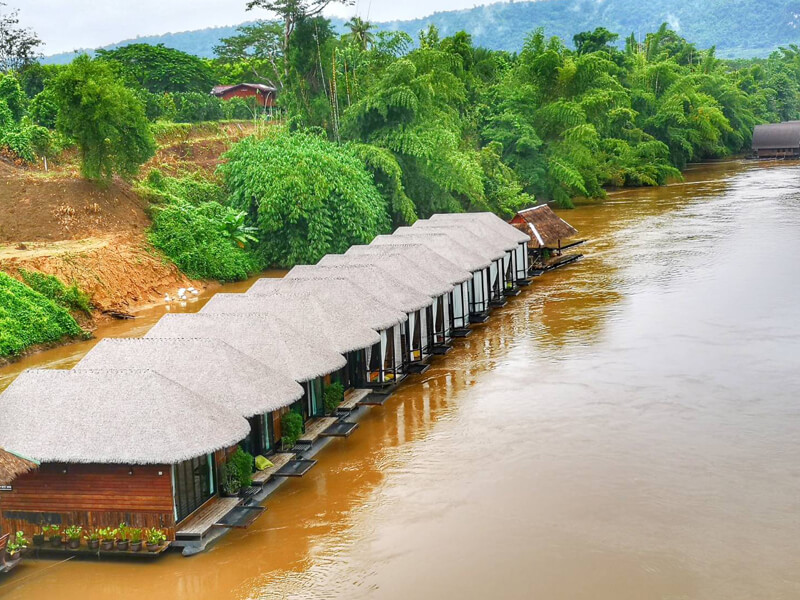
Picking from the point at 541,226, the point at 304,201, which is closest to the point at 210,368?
the point at 304,201

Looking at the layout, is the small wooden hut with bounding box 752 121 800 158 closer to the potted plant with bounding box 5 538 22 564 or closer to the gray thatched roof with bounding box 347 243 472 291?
the gray thatched roof with bounding box 347 243 472 291


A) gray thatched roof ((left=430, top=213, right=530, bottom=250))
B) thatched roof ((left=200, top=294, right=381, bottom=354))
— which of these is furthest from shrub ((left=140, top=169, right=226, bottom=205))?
thatched roof ((left=200, top=294, right=381, bottom=354))

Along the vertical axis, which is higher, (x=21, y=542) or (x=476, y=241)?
(x=476, y=241)

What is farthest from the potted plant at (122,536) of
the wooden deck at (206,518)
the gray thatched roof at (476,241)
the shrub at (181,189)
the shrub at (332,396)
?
the shrub at (181,189)

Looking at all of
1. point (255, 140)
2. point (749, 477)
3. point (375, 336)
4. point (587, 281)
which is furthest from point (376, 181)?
point (749, 477)

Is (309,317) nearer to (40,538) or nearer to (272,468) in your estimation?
(272,468)

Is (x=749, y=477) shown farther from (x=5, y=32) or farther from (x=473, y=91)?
(x=5, y=32)
